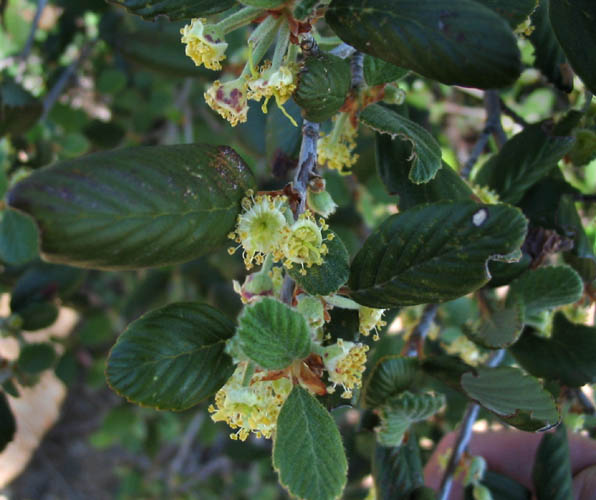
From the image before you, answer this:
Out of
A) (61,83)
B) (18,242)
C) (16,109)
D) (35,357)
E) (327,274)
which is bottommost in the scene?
(35,357)

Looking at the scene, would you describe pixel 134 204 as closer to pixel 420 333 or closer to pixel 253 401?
pixel 253 401

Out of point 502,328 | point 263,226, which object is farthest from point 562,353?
point 263,226

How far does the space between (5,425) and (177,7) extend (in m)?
1.20

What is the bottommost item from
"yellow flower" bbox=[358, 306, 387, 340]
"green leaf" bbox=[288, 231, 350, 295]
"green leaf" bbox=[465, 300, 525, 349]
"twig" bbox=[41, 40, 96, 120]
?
"twig" bbox=[41, 40, 96, 120]

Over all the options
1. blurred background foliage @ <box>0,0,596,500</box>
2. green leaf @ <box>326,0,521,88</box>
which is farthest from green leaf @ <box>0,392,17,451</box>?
green leaf @ <box>326,0,521,88</box>

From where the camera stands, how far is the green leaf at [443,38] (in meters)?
0.60

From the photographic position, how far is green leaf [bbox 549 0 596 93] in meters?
0.71

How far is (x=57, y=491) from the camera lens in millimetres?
3561

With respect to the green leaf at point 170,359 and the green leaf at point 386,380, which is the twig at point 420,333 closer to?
the green leaf at point 386,380

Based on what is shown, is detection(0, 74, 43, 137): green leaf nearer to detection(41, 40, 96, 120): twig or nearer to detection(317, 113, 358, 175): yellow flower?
detection(41, 40, 96, 120): twig

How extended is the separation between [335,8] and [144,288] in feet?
6.66

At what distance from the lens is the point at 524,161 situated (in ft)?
3.69

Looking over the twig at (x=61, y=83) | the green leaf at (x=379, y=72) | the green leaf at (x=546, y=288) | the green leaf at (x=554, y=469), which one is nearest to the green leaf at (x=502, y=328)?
the green leaf at (x=546, y=288)

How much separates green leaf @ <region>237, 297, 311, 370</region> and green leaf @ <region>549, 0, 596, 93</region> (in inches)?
18.8
